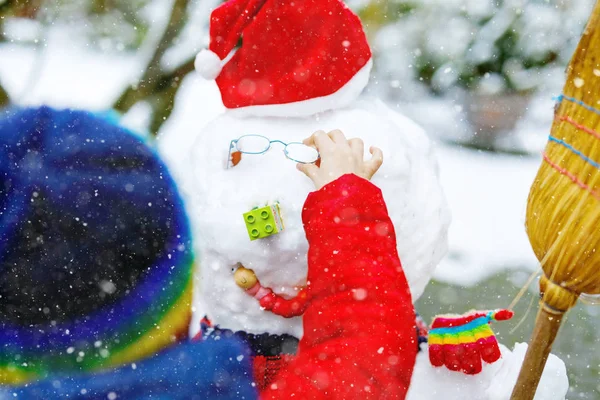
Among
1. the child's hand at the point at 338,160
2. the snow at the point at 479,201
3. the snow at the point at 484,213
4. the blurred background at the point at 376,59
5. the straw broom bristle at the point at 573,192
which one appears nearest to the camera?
the straw broom bristle at the point at 573,192

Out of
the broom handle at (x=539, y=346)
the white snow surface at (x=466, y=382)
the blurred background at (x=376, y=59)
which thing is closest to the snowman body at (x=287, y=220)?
the white snow surface at (x=466, y=382)

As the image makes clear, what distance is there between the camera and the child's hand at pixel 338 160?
70cm

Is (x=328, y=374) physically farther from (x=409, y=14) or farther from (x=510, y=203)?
(x=510, y=203)

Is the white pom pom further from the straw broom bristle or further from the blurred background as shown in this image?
the blurred background

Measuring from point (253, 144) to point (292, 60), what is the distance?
135 mm

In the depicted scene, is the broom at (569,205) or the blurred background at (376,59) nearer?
the broom at (569,205)

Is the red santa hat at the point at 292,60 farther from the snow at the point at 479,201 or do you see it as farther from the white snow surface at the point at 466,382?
the snow at the point at 479,201

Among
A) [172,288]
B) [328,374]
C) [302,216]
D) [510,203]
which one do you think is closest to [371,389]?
[328,374]

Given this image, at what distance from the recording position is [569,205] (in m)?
0.60

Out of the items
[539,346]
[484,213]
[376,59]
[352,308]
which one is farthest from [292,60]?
[484,213]

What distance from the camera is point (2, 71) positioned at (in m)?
1.60

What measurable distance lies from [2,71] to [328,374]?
1399 mm

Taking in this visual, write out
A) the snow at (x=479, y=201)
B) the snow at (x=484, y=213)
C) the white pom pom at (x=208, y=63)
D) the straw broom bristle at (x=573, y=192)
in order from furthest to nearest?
the snow at (x=484, y=213), the snow at (x=479, y=201), the white pom pom at (x=208, y=63), the straw broom bristle at (x=573, y=192)

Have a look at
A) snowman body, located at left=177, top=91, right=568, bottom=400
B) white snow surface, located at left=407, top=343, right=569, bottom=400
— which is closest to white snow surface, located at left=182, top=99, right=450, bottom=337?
snowman body, located at left=177, top=91, right=568, bottom=400
